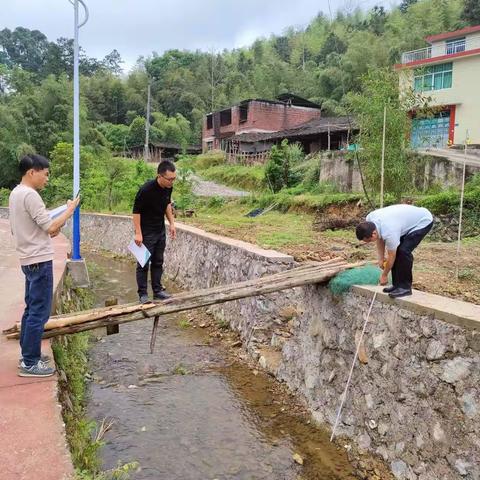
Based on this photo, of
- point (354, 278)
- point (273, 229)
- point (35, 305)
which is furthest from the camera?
point (273, 229)

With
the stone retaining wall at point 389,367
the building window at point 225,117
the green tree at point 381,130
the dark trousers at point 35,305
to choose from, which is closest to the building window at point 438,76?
the green tree at point 381,130

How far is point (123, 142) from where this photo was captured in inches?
1759

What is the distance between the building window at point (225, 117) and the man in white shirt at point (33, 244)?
121 ft

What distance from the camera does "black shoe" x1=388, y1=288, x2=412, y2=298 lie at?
13.9 ft

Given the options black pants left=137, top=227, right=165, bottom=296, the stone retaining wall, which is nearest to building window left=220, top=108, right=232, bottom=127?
the stone retaining wall

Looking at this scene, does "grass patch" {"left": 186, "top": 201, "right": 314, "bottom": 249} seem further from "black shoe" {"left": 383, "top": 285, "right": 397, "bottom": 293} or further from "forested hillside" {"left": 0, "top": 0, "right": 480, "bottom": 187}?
"forested hillside" {"left": 0, "top": 0, "right": 480, "bottom": 187}

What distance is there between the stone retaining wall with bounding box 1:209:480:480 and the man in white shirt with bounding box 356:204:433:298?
0.20 metres

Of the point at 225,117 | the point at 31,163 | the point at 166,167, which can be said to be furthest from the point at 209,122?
the point at 31,163

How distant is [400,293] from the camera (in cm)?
424

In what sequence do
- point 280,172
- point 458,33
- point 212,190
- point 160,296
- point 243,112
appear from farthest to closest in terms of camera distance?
point 243,112 < point 212,190 < point 458,33 < point 280,172 < point 160,296

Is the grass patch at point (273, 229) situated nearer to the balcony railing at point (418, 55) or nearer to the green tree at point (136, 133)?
the balcony railing at point (418, 55)

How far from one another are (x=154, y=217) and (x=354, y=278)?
2.40m

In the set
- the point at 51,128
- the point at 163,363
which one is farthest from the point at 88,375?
the point at 51,128

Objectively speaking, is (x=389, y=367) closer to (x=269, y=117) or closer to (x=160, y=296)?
(x=160, y=296)
